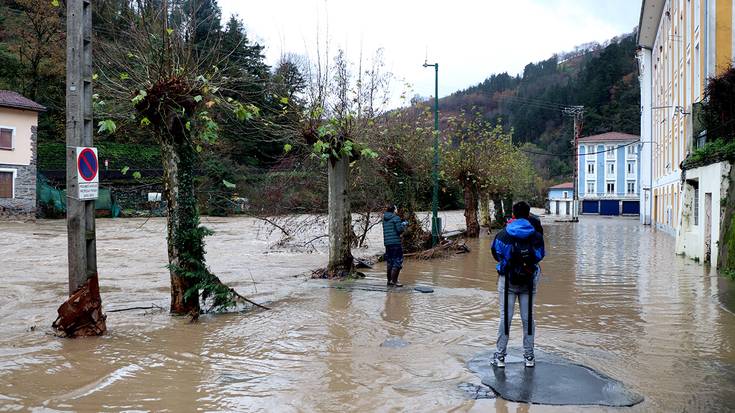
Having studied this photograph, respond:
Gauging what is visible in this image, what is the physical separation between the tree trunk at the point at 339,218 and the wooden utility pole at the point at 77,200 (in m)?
7.03

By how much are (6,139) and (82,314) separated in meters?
37.9

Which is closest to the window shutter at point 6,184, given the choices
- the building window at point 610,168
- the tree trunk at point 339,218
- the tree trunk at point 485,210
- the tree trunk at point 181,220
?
the tree trunk at point 485,210

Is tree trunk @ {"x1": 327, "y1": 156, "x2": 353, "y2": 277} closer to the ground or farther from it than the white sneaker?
farther from it

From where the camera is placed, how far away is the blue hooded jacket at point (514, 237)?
6.47m

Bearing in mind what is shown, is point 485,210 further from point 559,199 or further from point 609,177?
point 559,199

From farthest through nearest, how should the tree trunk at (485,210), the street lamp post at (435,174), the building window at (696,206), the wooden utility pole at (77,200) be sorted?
the tree trunk at (485,210)
the street lamp post at (435,174)
the building window at (696,206)
the wooden utility pole at (77,200)

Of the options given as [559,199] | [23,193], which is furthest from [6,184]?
[559,199]

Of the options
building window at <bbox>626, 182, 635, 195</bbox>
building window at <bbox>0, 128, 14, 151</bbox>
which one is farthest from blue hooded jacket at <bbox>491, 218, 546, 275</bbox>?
building window at <bbox>626, 182, 635, 195</bbox>

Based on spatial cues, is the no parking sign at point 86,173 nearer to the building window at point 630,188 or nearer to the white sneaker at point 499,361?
the white sneaker at point 499,361

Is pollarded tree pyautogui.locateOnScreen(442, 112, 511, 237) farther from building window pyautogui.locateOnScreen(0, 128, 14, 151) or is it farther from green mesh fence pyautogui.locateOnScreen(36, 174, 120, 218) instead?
building window pyautogui.locateOnScreen(0, 128, 14, 151)

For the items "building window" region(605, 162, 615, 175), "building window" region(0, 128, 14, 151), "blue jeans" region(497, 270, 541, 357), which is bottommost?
"blue jeans" region(497, 270, 541, 357)

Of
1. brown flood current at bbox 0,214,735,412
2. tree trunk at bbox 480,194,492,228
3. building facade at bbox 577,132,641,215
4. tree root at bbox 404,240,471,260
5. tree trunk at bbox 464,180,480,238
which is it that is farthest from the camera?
building facade at bbox 577,132,641,215

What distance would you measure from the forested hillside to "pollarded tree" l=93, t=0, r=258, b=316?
242 feet

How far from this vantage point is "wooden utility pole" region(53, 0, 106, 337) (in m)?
8.13
